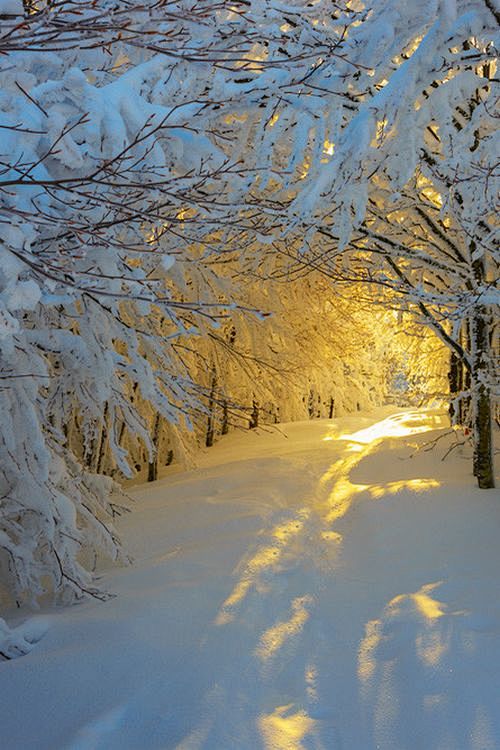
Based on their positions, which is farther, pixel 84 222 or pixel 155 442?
pixel 155 442

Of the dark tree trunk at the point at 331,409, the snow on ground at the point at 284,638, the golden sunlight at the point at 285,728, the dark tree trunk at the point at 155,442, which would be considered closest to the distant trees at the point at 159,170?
the snow on ground at the point at 284,638

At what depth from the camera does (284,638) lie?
3.61m

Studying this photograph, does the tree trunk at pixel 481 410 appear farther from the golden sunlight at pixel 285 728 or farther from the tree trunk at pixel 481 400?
the golden sunlight at pixel 285 728

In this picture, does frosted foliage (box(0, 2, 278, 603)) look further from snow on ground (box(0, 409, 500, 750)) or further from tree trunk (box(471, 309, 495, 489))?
tree trunk (box(471, 309, 495, 489))

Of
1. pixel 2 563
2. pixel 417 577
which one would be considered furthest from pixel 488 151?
pixel 2 563

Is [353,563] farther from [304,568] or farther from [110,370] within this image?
[110,370]

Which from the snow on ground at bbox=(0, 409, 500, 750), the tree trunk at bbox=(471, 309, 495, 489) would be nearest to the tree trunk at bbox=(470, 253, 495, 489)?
the tree trunk at bbox=(471, 309, 495, 489)

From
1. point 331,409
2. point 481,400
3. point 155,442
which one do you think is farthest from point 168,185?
point 331,409

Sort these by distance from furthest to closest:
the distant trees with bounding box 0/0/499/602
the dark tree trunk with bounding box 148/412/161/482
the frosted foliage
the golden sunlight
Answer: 1. the dark tree trunk with bounding box 148/412/161/482
2. the golden sunlight
3. the distant trees with bounding box 0/0/499/602
4. the frosted foliage

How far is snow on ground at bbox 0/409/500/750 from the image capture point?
2.72 meters

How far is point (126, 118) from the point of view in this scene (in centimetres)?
267

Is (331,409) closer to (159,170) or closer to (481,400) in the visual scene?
(481,400)

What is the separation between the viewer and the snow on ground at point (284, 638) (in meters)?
2.72

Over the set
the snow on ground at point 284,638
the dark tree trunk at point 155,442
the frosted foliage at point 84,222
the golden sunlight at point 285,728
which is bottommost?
the golden sunlight at point 285,728
